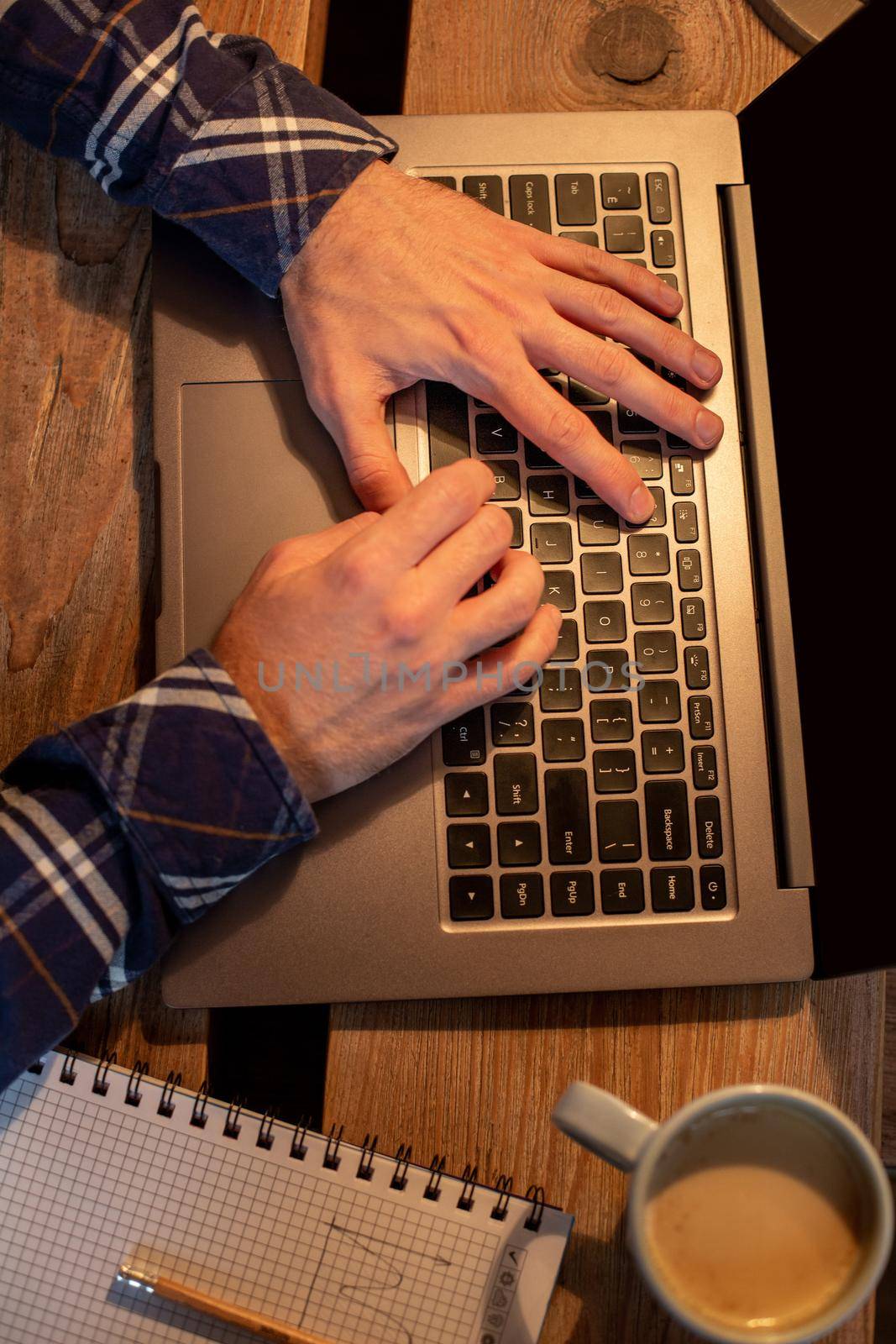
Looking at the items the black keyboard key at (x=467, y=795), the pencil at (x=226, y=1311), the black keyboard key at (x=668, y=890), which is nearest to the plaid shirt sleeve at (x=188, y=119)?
the black keyboard key at (x=467, y=795)

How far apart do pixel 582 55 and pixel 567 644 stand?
43 cm

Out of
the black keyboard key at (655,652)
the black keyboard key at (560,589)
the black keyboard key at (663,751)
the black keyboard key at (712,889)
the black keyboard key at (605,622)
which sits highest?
the black keyboard key at (560,589)

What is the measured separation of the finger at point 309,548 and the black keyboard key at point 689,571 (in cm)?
19

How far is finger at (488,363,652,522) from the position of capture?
554mm

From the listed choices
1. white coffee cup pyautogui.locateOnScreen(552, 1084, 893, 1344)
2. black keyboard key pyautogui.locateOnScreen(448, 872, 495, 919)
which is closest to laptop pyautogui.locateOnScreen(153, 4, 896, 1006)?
black keyboard key pyautogui.locateOnScreen(448, 872, 495, 919)

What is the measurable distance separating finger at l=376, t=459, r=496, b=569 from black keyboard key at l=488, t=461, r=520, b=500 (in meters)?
0.05

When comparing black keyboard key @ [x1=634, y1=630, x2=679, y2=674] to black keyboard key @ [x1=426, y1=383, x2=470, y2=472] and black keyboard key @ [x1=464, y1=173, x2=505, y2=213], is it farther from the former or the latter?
black keyboard key @ [x1=464, y1=173, x2=505, y2=213]

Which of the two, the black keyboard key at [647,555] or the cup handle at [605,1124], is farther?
the black keyboard key at [647,555]

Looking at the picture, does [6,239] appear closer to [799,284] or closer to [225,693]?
[225,693]

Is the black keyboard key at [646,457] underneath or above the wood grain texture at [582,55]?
underneath

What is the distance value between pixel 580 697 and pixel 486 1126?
10.6 inches

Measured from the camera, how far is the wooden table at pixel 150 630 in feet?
1.86

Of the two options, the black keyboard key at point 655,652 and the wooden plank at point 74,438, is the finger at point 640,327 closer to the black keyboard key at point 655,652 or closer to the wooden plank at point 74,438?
the black keyboard key at point 655,652

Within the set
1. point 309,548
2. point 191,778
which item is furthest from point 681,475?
point 191,778
